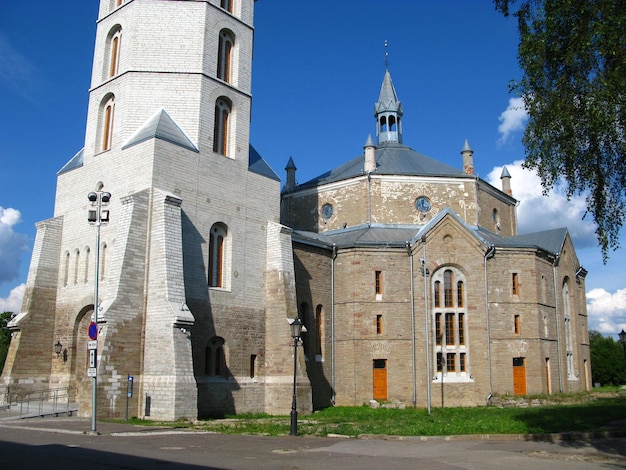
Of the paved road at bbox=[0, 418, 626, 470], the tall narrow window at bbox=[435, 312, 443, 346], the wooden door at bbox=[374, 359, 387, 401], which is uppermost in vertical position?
the tall narrow window at bbox=[435, 312, 443, 346]

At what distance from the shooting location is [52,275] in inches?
1126

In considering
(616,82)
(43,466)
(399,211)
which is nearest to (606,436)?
(616,82)

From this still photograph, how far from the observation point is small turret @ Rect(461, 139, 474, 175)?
41062 mm

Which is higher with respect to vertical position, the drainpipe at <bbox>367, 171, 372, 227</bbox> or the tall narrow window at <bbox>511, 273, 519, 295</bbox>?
the drainpipe at <bbox>367, 171, 372, 227</bbox>

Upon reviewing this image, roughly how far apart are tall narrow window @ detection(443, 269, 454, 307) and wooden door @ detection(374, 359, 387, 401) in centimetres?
488

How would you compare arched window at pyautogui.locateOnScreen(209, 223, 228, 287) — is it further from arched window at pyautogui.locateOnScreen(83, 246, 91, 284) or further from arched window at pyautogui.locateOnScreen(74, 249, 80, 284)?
arched window at pyautogui.locateOnScreen(74, 249, 80, 284)

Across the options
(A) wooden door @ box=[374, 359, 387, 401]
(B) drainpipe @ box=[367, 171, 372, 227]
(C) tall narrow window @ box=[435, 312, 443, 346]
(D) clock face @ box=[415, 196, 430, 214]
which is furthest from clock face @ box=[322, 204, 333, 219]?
(A) wooden door @ box=[374, 359, 387, 401]

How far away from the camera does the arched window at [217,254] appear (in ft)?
91.0

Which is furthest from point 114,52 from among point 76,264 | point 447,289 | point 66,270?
point 447,289

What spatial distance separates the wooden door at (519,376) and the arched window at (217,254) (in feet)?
56.3

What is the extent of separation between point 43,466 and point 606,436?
1528cm

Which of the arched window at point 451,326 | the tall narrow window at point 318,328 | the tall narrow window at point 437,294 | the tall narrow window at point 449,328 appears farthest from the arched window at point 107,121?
the tall narrow window at point 449,328

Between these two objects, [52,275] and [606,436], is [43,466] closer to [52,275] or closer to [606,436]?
[606,436]

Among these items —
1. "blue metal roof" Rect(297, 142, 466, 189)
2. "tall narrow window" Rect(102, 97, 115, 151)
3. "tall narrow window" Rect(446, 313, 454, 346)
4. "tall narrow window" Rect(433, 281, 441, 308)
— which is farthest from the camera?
"blue metal roof" Rect(297, 142, 466, 189)
